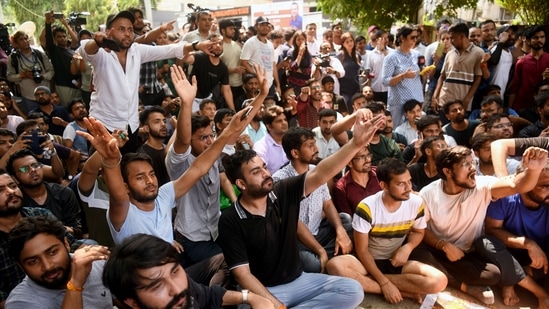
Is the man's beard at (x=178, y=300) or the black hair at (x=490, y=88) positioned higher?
the black hair at (x=490, y=88)

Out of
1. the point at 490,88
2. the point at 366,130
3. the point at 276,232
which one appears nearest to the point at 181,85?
the point at 276,232

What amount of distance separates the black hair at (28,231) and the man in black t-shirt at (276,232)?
946mm

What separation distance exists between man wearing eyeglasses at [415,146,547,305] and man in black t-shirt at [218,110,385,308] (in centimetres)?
80

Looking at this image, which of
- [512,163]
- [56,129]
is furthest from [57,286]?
[56,129]

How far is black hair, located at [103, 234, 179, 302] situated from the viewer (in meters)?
1.84

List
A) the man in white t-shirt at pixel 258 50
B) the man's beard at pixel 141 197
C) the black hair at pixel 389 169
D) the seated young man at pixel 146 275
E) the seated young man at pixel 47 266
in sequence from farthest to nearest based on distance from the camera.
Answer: the man in white t-shirt at pixel 258 50, the black hair at pixel 389 169, the man's beard at pixel 141 197, the seated young man at pixel 47 266, the seated young man at pixel 146 275

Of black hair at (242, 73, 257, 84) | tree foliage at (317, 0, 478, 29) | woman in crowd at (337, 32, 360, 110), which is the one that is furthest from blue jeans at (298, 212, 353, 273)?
tree foliage at (317, 0, 478, 29)

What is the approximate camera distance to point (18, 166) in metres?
3.18

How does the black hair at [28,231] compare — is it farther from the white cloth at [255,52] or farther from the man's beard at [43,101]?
the white cloth at [255,52]

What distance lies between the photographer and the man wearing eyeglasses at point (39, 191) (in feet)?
10.4

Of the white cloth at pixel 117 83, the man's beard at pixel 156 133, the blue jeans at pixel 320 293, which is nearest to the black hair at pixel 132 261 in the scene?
the blue jeans at pixel 320 293

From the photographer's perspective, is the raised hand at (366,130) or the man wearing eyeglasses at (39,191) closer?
the raised hand at (366,130)

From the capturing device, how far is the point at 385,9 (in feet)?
38.3

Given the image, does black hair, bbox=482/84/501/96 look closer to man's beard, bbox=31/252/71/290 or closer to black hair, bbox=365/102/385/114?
black hair, bbox=365/102/385/114
